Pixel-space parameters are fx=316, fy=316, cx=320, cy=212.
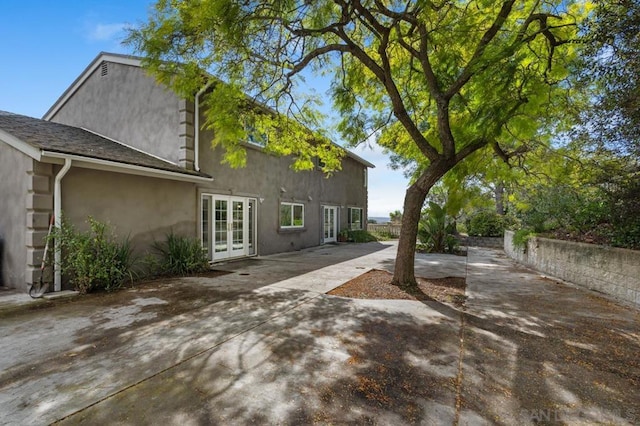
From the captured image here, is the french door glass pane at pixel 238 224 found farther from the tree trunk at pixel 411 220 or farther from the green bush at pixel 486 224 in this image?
the green bush at pixel 486 224

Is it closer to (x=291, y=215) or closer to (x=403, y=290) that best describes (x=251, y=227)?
(x=291, y=215)

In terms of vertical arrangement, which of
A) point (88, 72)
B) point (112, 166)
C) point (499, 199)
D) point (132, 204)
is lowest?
point (132, 204)

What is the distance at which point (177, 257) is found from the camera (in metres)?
8.24

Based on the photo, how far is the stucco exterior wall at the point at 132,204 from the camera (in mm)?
6551

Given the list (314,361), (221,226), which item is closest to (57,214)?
(221,226)

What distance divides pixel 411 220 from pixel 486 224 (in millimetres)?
12944

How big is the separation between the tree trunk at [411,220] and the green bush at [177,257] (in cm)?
524

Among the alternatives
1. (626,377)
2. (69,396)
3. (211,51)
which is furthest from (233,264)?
(626,377)

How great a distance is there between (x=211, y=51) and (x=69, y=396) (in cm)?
632

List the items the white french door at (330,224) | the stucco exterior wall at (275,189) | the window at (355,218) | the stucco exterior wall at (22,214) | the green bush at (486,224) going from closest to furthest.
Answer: the stucco exterior wall at (22,214)
the stucco exterior wall at (275,189)
the white french door at (330,224)
the green bush at (486,224)
the window at (355,218)

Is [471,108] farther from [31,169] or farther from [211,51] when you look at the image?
[31,169]

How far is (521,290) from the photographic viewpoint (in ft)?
22.7

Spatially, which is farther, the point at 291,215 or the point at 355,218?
the point at 355,218

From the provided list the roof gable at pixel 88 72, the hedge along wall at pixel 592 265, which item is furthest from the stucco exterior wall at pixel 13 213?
the hedge along wall at pixel 592 265
